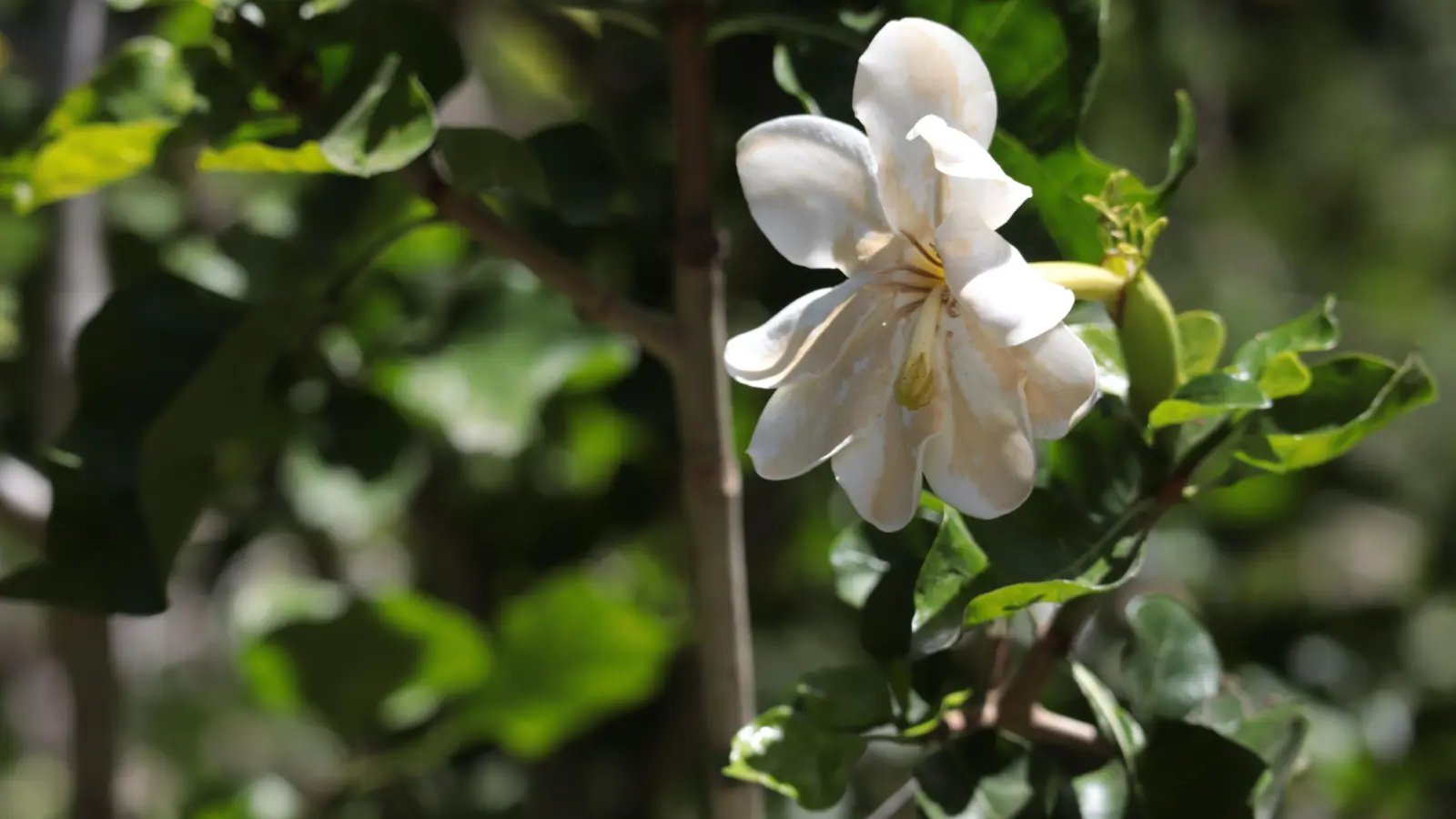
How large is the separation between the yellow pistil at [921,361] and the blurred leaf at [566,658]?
0.53 metres

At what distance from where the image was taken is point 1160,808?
0.42 meters

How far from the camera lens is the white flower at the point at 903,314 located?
13.1 inches

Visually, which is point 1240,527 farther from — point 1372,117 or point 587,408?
point 1372,117

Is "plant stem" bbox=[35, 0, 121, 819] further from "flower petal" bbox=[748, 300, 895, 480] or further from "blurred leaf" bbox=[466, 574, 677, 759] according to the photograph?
"flower petal" bbox=[748, 300, 895, 480]

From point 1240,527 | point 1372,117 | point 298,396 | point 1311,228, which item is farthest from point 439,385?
point 1372,117

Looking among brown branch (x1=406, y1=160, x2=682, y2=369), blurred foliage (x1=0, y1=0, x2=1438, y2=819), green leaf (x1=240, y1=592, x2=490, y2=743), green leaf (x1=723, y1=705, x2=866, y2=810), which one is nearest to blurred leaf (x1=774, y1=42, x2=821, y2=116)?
blurred foliage (x1=0, y1=0, x2=1438, y2=819)

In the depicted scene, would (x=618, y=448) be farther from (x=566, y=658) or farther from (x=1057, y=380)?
(x=1057, y=380)

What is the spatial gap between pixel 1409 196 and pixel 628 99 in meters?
1.47

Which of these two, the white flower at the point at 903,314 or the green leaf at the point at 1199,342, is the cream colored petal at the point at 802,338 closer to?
the white flower at the point at 903,314

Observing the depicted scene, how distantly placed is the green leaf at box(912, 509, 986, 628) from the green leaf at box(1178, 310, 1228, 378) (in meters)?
0.11

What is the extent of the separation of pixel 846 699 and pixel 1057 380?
5.5 inches

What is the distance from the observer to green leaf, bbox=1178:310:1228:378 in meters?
0.42

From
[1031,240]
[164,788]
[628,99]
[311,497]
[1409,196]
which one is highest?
[1031,240]

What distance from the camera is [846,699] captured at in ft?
1.35
